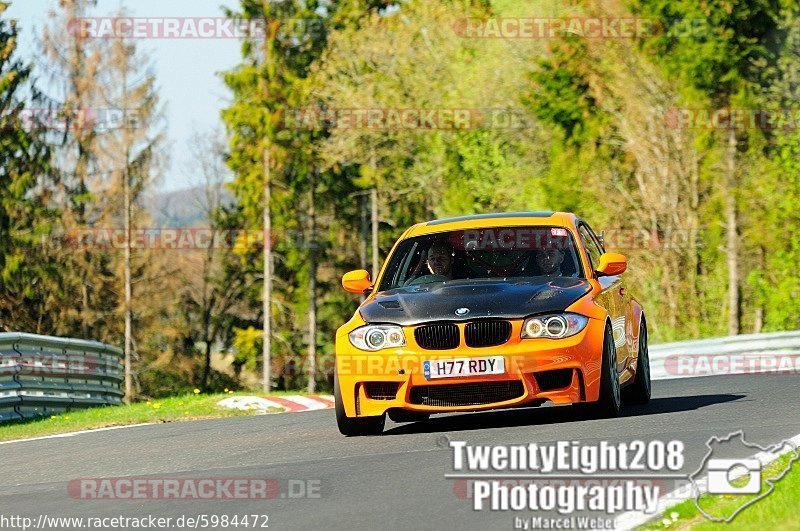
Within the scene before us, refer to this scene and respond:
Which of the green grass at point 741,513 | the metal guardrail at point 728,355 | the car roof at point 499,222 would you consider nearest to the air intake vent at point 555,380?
the car roof at point 499,222

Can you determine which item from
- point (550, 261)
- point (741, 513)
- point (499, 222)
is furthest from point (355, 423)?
point (741, 513)

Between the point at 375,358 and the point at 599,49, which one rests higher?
the point at 599,49

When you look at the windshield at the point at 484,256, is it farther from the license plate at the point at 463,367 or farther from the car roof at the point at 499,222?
the license plate at the point at 463,367

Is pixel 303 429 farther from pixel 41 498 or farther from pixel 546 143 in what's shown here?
pixel 546 143

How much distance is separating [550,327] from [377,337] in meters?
1.26

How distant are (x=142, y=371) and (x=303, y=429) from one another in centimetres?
4773

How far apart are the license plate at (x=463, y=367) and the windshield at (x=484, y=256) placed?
4.24 ft

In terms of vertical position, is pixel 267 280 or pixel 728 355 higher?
pixel 728 355

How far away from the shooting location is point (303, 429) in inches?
503

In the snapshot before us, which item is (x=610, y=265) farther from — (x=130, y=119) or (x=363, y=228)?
(x=363, y=228)

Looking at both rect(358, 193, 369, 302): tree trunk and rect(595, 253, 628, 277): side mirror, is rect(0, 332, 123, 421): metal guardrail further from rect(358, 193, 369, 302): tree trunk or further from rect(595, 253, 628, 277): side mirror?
rect(358, 193, 369, 302): tree trunk

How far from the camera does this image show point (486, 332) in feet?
35.8

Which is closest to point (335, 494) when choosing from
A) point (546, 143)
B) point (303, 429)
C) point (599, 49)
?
point (303, 429)

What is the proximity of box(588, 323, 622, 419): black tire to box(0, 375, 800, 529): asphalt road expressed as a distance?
0.15 m
